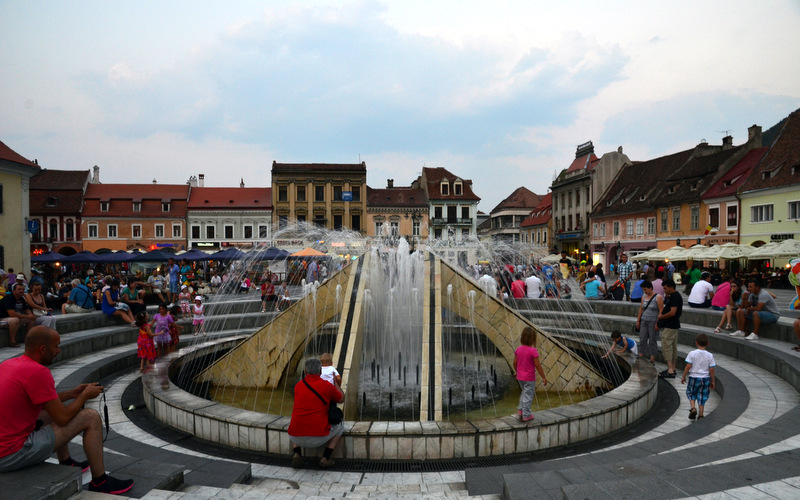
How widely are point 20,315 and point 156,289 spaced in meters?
7.68

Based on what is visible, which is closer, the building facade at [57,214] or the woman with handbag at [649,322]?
the woman with handbag at [649,322]

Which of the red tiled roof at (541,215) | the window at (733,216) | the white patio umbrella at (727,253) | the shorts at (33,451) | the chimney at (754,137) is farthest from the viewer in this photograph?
the red tiled roof at (541,215)

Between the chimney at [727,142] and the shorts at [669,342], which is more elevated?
the chimney at [727,142]

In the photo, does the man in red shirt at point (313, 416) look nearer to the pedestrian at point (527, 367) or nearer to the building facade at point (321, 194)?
the pedestrian at point (527, 367)

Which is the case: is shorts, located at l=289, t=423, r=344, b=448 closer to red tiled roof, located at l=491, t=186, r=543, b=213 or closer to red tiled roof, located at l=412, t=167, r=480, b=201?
red tiled roof, located at l=412, t=167, r=480, b=201

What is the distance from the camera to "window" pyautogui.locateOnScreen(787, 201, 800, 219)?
98.8 ft

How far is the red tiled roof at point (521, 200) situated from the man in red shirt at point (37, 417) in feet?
255

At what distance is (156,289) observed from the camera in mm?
19078

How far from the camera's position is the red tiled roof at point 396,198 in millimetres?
64000

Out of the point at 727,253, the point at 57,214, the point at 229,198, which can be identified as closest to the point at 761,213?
the point at 727,253

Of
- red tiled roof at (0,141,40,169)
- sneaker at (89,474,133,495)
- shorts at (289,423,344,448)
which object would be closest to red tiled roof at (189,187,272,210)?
red tiled roof at (0,141,40,169)

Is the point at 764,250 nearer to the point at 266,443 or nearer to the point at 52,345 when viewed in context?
the point at 266,443

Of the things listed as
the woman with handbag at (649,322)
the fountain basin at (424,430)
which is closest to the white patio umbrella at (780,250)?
the woman with handbag at (649,322)

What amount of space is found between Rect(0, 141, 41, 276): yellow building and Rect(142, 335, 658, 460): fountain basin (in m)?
26.8
